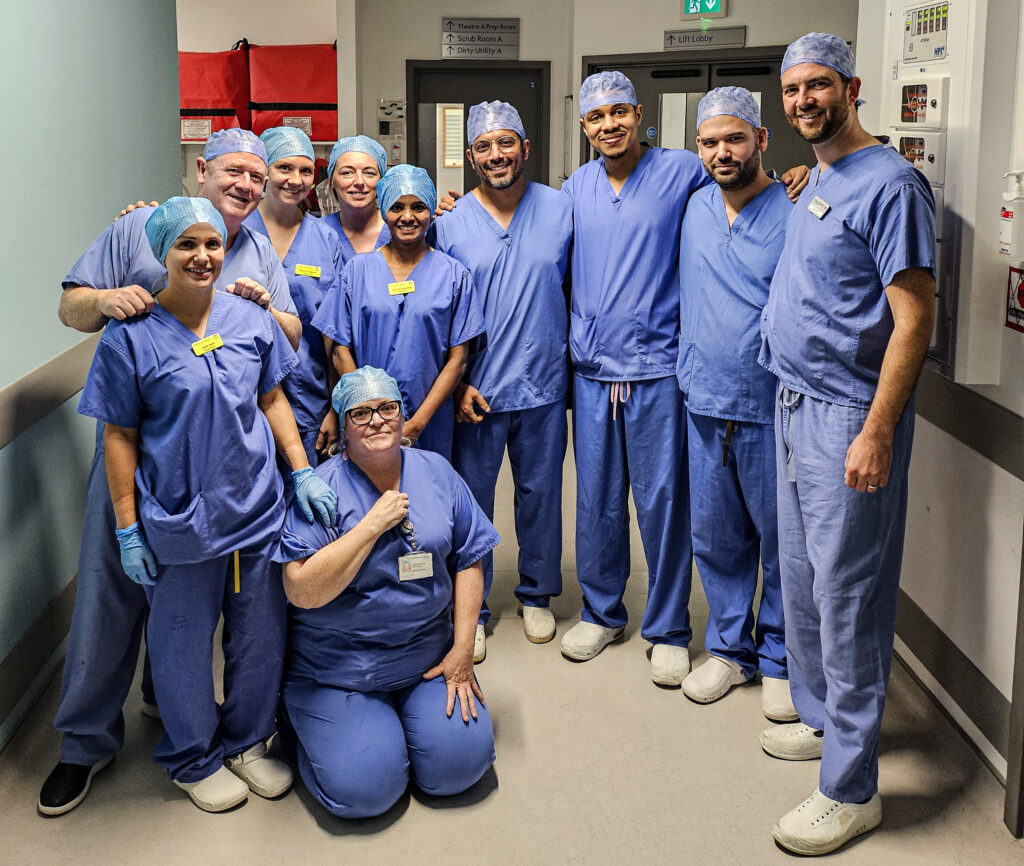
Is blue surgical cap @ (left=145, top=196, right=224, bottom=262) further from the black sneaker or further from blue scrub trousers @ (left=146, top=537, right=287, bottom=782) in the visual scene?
the black sneaker

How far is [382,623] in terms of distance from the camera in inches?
90.0

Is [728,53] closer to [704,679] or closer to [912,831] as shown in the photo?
Result: [704,679]

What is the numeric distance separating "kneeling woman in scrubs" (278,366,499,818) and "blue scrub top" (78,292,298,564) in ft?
0.50

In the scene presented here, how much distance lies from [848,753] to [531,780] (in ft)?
2.35

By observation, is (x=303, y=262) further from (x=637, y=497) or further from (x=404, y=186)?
(x=637, y=497)

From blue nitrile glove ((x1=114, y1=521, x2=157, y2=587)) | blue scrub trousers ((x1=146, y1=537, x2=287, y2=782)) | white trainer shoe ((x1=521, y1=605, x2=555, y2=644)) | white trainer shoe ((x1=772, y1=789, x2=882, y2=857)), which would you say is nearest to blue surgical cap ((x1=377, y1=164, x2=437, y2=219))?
blue scrub trousers ((x1=146, y1=537, x2=287, y2=782))

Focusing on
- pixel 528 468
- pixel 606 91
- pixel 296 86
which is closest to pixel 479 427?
pixel 528 468

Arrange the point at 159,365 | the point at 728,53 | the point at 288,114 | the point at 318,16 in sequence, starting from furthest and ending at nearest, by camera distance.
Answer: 1. the point at 318,16
2. the point at 288,114
3. the point at 728,53
4. the point at 159,365

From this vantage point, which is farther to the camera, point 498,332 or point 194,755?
point 498,332

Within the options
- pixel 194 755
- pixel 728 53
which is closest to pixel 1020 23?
pixel 194 755

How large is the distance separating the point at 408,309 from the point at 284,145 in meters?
0.58

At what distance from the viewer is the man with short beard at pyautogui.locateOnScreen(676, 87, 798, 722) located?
2.57 metres

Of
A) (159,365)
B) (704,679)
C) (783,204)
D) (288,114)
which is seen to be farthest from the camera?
(288,114)

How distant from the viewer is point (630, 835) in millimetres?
2225
